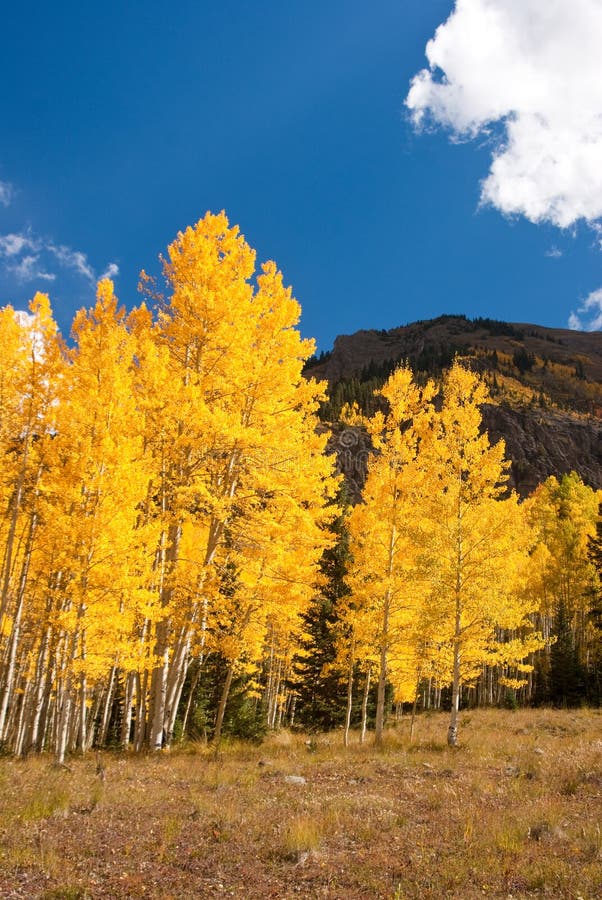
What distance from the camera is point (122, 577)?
10273mm

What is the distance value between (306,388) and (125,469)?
440 centimetres

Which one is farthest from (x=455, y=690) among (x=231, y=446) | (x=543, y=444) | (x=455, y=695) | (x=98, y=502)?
(x=543, y=444)

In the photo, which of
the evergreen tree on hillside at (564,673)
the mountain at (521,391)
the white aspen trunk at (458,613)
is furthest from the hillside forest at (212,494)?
the mountain at (521,391)

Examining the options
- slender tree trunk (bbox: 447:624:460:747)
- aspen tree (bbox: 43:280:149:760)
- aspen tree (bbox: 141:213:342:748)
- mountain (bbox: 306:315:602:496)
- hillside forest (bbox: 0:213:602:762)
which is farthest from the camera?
mountain (bbox: 306:315:602:496)

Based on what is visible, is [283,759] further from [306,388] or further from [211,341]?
[211,341]

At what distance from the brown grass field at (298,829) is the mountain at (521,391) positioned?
65.9 meters

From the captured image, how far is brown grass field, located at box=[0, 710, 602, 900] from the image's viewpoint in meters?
5.05

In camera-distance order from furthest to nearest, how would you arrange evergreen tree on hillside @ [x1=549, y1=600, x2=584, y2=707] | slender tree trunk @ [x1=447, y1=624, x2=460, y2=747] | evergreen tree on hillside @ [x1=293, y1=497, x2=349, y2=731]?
evergreen tree on hillside @ [x1=549, y1=600, x2=584, y2=707] → evergreen tree on hillside @ [x1=293, y1=497, x2=349, y2=731] → slender tree trunk @ [x1=447, y1=624, x2=460, y2=747]

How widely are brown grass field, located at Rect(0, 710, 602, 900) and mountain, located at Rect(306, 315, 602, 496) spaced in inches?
2593

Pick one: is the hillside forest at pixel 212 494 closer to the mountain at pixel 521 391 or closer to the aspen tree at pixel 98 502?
the aspen tree at pixel 98 502

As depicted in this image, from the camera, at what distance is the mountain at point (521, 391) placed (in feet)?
306

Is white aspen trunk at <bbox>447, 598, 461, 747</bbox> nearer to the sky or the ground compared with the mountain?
nearer to the ground

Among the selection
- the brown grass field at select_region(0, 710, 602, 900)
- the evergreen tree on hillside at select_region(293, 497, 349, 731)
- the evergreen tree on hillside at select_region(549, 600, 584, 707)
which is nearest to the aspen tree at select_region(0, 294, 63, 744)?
the brown grass field at select_region(0, 710, 602, 900)

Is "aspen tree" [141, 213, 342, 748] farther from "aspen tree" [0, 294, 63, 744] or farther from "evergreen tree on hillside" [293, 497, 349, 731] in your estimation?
"evergreen tree on hillside" [293, 497, 349, 731]
